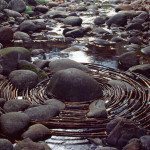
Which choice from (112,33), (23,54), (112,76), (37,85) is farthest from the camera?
Answer: (112,33)

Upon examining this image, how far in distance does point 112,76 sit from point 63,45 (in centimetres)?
296

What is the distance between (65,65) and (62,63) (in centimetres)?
12

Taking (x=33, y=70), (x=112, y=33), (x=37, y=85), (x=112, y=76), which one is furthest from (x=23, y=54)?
(x=112, y=33)

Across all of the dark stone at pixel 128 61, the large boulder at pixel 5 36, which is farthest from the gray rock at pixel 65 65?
the large boulder at pixel 5 36

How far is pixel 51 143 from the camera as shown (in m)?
5.20

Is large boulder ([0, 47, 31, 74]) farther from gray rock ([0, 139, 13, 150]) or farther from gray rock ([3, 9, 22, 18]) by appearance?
gray rock ([3, 9, 22, 18])

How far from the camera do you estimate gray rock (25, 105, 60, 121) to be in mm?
5645

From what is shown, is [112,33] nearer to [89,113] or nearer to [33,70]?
[33,70]

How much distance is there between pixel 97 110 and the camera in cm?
584

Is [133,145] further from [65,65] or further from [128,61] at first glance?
[128,61]

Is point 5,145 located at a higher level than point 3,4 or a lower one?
higher

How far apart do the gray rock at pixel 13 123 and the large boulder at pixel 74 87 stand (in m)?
1.04

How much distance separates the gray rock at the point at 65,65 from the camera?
749 cm

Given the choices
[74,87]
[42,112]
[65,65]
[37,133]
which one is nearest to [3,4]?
[65,65]
